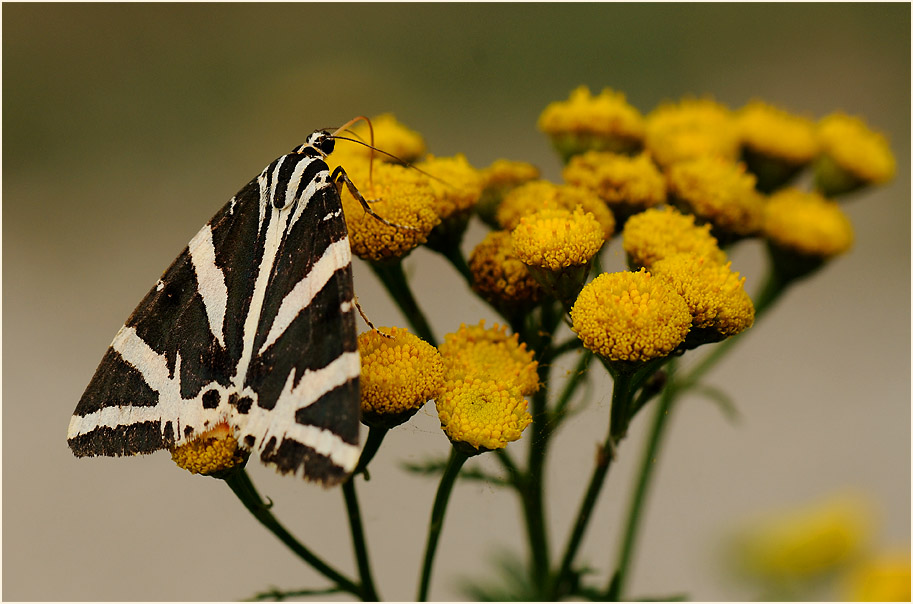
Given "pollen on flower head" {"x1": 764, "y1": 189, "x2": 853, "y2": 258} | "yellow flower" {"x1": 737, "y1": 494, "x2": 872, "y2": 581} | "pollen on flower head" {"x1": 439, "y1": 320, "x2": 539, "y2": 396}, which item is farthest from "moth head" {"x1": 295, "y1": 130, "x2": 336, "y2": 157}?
"yellow flower" {"x1": 737, "y1": 494, "x2": 872, "y2": 581}

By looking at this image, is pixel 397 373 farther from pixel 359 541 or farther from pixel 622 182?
pixel 622 182

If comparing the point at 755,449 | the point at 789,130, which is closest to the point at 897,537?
the point at 755,449

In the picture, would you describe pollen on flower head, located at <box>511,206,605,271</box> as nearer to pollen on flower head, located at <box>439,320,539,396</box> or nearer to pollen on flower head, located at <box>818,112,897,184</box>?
pollen on flower head, located at <box>439,320,539,396</box>

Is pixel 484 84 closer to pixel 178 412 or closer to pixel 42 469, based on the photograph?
pixel 42 469

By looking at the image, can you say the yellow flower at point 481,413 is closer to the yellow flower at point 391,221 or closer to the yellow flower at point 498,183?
the yellow flower at point 391,221

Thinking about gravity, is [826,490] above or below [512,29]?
below

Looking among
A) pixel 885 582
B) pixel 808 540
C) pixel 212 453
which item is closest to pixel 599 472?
pixel 212 453
